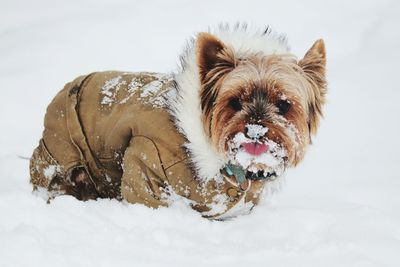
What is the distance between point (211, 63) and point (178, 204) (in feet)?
2.95

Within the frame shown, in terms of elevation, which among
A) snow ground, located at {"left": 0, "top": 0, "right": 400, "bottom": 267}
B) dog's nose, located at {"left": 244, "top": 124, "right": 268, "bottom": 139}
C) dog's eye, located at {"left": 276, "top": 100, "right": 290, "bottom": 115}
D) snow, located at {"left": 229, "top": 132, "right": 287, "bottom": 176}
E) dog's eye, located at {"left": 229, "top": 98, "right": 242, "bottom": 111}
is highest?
dog's eye, located at {"left": 276, "top": 100, "right": 290, "bottom": 115}

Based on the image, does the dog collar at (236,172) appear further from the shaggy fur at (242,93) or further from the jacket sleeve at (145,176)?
the jacket sleeve at (145,176)

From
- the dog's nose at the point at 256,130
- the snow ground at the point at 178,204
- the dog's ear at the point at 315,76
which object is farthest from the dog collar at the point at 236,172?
the dog's ear at the point at 315,76

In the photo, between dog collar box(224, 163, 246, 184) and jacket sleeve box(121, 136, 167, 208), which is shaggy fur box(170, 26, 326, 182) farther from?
jacket sleeve box(121, 136, 167, 208)

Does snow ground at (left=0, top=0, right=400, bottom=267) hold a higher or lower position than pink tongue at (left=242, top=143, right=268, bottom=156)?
lower

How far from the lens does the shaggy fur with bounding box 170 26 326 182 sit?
3.77 m

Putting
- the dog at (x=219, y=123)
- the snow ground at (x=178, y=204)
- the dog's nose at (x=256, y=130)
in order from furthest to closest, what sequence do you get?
the dog at (x=219, y=123) < the dog's nose at (x=256, y=130) < the snow ground at (x=178, y=204)

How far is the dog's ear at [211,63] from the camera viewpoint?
3.89 metres

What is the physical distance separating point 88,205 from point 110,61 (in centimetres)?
480

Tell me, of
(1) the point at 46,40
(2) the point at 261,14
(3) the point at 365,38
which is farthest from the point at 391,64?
(1) the point at 46,40

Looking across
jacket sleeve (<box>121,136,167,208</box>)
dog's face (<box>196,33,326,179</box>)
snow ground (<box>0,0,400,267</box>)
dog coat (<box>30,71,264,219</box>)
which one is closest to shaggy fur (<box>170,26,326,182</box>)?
dog's face (<box>196,33,326,179</box>)

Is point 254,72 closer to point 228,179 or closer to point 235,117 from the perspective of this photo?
point 235,117

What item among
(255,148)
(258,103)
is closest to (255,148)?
(255,148)

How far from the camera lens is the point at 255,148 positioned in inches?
148
